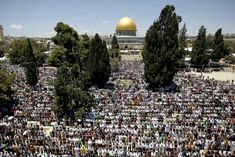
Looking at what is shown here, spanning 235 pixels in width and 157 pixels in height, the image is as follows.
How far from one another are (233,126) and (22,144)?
1608 cm

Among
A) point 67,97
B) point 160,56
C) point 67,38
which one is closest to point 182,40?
point 160,56

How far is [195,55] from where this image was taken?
5700cm

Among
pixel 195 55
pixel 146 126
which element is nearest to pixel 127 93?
pixel 146 126

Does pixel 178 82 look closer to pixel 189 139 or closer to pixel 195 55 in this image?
pixel 195 55

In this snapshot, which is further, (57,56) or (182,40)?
(182,40)

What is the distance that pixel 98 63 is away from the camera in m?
37.8

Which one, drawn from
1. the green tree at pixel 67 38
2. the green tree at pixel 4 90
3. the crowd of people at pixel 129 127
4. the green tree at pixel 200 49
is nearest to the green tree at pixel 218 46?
the green tree at pixel 200 49

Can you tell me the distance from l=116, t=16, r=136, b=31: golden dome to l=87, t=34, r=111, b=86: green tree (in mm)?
69261

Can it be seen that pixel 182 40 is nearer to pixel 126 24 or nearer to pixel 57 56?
pixel 57 56

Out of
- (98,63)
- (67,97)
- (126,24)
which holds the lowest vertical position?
(67,97)

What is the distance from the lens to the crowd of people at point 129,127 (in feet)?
59.3

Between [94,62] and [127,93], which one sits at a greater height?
[94,62]

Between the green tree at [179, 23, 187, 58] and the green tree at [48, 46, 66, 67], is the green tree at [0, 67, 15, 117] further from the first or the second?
the green tree at [179, 23, 187, 58]

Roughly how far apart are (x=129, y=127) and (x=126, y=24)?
88212 millimetres
